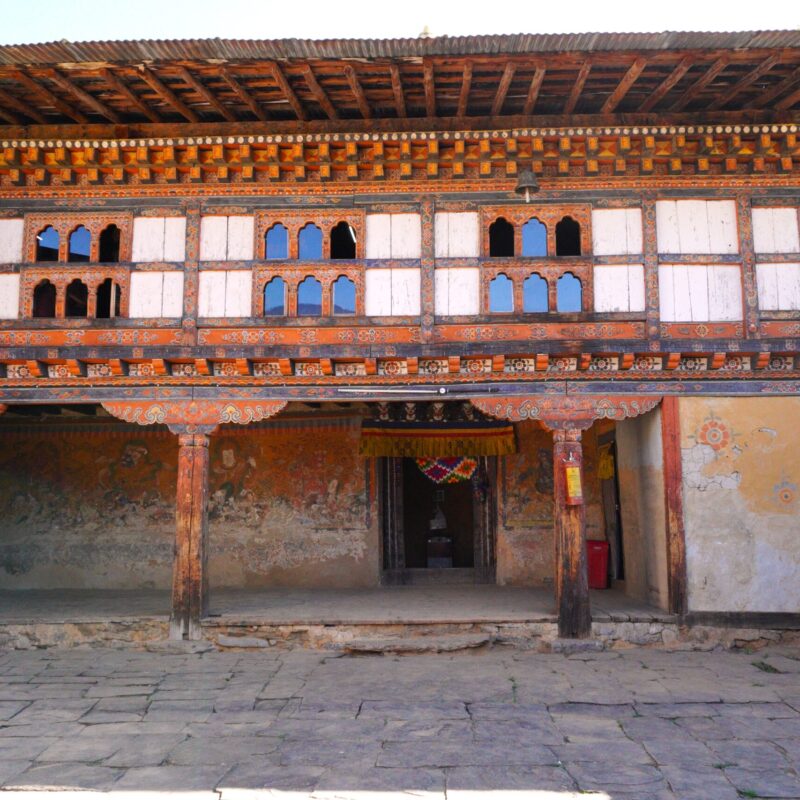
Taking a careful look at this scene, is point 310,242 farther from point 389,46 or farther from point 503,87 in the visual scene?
point 503,87

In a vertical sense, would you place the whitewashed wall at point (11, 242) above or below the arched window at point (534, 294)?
above

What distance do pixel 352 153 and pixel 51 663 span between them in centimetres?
661

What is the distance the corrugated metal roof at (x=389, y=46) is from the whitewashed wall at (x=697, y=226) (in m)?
1.94

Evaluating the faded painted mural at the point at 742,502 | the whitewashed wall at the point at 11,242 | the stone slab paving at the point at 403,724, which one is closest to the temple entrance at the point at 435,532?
the stone slab paving at the point at 403,724

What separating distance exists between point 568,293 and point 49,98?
627 cm

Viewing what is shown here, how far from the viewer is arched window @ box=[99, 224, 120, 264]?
37.7ft

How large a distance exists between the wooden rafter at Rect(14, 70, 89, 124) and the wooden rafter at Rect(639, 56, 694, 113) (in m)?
6.57

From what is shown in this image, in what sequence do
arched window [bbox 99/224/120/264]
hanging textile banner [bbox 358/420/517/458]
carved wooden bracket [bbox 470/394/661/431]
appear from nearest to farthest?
1. carved wooden bracket [bbox 470/394/661/431]
2. arched window [bbox 99/224/120/264]
3. hanging textile banner [bbox 358/420/517/458]

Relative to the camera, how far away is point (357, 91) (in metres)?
8.88

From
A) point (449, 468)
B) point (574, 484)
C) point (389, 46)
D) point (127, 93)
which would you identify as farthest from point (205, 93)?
point (449, 468)

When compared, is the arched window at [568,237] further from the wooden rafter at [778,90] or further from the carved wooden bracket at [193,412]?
the carved wooden bracket at [193,412]

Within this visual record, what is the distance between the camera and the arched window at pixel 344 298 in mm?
9578

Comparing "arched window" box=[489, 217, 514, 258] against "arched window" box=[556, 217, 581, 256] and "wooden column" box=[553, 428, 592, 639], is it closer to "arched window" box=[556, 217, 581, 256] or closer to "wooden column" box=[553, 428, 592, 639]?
"arched window" box=[556, 217, 581, 256]

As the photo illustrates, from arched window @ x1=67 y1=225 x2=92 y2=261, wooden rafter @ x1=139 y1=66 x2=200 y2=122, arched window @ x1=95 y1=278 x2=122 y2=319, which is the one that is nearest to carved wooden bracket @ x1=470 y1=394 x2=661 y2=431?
wooden rafter @ x1=139 y1=66 x2=200 y2=122
